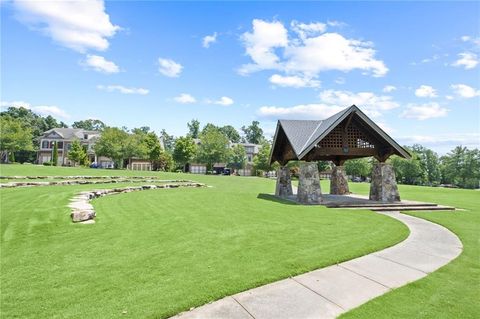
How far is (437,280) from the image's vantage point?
16.4 ft

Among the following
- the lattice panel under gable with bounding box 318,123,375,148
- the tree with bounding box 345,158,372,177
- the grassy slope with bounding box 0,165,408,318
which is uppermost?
the lattice panel under gable with bounding box 318,123,375,148

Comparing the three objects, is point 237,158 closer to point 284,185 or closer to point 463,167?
point 284,185

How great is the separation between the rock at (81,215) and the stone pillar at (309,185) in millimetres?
10286

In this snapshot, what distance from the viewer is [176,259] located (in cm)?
572

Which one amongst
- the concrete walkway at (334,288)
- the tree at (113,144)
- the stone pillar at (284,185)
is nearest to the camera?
the concrete walkway at (334,288)

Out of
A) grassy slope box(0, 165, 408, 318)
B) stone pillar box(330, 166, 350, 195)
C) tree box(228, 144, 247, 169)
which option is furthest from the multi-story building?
grassy slope box(0, 165, 408, 318)

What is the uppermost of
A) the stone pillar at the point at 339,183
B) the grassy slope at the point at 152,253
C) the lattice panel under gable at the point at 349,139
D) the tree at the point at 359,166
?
the lattice panel under gable at the point at 349,139

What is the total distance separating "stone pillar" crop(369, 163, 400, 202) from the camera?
16.1m

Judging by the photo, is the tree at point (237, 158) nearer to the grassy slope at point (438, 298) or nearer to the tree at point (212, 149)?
the tree at point (212, 149)

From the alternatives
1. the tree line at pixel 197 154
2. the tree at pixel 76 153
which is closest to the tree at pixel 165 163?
the tree line at pixel 197 154

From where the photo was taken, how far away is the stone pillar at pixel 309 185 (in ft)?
50.3

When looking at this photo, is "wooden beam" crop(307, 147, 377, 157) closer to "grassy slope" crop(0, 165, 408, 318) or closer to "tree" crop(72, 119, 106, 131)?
"grassy slope" crop(0, 165, 408, 318)

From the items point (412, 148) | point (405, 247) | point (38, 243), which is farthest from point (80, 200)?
point (412, 148)

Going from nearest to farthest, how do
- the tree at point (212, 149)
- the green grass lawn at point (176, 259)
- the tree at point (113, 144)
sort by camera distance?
the green grass lawn at point (176, 259) → the tree at point (113, 144) → the tree at point (212, 149)
